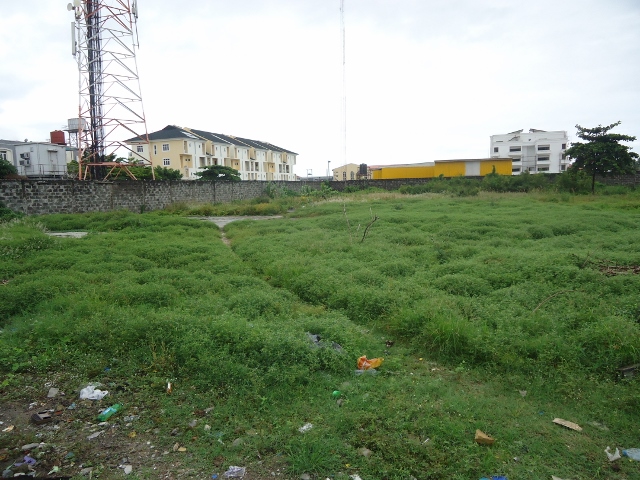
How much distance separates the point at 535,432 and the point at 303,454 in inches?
75.8

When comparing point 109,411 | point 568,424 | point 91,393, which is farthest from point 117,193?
point 568,424

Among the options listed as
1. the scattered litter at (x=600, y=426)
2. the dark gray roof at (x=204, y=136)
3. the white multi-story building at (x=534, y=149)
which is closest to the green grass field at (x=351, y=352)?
the scattered litter at (x=600, y=426)

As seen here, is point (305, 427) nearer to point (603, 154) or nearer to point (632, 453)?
point (632, 453)

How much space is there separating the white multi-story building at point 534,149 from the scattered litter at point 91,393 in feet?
195

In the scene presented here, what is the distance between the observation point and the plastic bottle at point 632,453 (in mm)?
3330

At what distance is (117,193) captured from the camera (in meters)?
19.8

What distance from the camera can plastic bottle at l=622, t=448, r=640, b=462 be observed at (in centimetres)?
333

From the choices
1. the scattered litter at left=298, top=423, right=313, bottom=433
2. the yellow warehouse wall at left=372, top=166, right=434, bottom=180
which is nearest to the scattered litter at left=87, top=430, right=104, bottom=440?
the scattered litter at left=298, top=423, right=313, bottom=433

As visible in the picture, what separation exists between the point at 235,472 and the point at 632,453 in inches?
118

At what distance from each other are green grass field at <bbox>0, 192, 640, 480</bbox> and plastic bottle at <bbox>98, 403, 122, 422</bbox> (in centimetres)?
12

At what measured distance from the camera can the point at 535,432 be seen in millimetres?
3619

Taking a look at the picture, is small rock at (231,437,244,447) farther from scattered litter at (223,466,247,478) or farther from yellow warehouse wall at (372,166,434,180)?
yellow warehouse wall at (372,166,434,180)

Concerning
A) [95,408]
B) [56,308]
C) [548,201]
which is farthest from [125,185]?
[548,201]

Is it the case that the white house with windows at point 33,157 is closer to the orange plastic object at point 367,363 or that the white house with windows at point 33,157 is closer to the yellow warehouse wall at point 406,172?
the yellow warehouse wall at point 406,172
